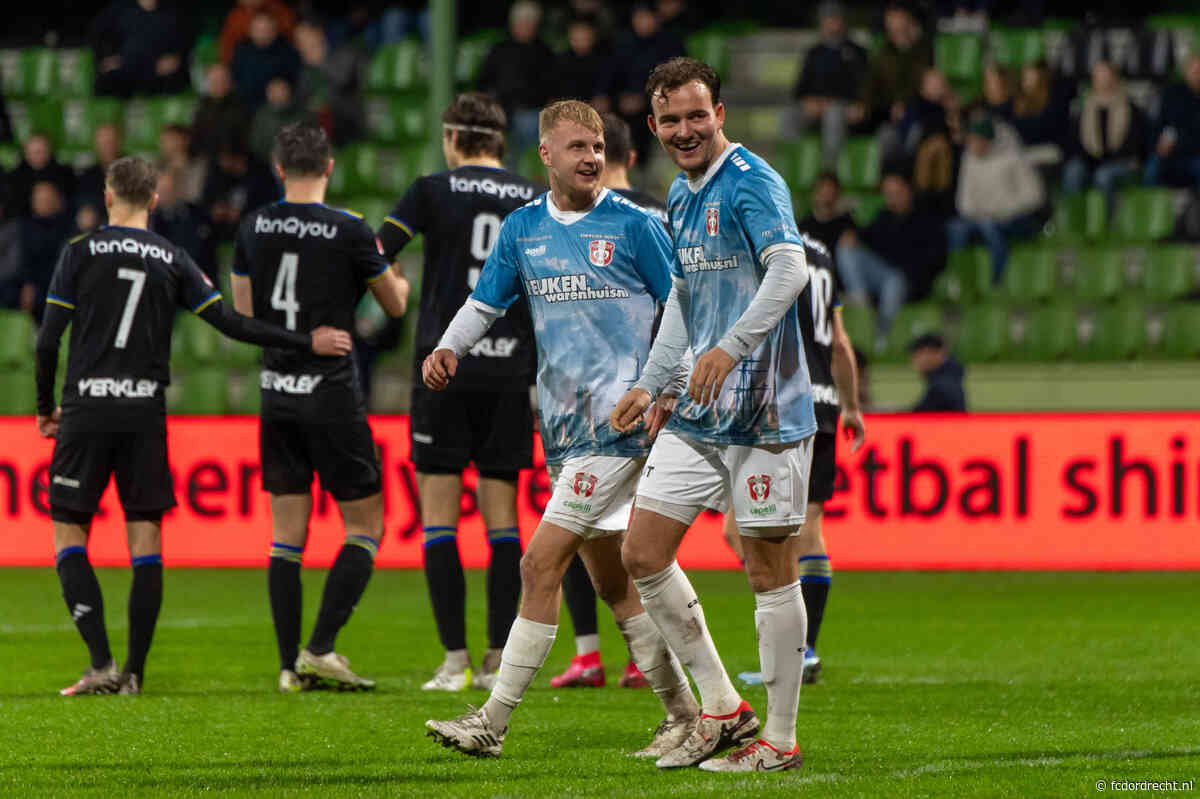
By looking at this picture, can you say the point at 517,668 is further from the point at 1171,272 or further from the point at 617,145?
the point at 1171,272

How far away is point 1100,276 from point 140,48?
928cm

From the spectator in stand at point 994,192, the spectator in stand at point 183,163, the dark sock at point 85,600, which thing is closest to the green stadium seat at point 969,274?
the spectator in stand at point 994,192

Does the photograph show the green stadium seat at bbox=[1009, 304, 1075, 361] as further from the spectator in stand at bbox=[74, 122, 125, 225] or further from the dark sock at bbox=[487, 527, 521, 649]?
the dark sock at bbox=[487, 527, 521, 649]

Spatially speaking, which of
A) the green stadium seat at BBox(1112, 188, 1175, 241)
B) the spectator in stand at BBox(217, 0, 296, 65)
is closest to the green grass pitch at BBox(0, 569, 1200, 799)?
the green stadium seat at BBox(1112, 188, 1175, 241)

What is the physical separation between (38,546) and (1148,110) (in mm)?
10261

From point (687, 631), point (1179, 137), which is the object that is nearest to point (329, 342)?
point (687, 631)

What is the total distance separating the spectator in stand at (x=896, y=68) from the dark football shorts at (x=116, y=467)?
10.2 metres

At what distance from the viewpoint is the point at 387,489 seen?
11.8 m

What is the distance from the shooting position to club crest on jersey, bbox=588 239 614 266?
5395 millimetres

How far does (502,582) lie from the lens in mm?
7066

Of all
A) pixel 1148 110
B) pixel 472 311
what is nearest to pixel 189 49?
pixel 1148 110

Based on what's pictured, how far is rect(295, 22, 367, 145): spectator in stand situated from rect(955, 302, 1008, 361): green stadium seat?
5978mm

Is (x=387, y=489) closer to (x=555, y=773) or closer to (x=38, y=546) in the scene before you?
(x=38, y=546)

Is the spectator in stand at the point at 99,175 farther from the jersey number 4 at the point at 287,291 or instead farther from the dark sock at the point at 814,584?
the dark sock at the point at 814,584
